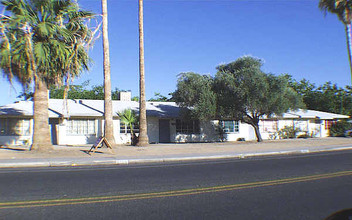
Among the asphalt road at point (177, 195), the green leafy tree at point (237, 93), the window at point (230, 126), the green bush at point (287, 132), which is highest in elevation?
the green leafy tree at point (237, 93)

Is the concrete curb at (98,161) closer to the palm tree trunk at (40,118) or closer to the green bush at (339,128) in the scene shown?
the palm tree trunk at (40,118)

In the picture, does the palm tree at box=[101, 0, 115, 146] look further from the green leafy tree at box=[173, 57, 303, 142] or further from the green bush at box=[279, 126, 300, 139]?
the green bush at box=[279, 126, 300, 139]

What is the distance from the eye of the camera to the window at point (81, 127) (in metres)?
22.9

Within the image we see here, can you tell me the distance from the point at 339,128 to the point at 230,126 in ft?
49.2

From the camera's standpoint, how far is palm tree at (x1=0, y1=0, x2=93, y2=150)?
1328 centimetres

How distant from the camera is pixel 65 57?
567 inches

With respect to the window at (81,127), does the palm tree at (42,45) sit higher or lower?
higher

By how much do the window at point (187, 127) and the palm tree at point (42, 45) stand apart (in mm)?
12880

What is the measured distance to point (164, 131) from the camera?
26094 mm

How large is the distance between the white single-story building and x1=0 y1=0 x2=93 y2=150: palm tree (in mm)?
4050

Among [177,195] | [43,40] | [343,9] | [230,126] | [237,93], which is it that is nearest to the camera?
[177,195]

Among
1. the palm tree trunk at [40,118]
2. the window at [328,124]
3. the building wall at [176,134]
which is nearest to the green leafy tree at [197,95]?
the building wall at [176,134]

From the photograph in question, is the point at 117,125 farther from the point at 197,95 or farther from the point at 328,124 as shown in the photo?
the point at 328,124

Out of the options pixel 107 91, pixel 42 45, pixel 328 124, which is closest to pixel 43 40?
pixel 42 45
